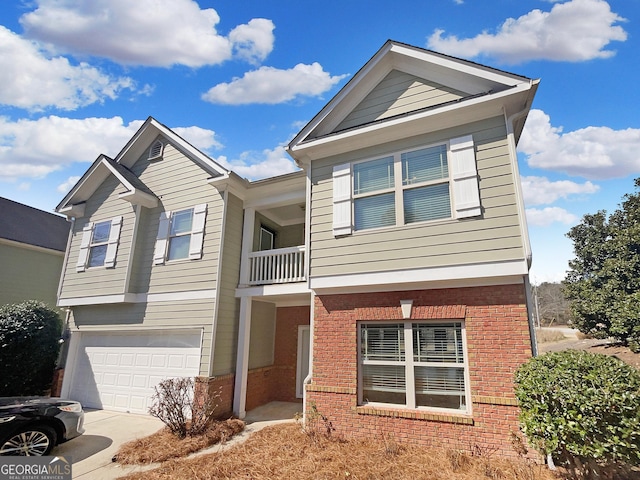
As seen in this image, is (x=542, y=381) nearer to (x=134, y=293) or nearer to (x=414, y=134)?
(x=414, y=134)

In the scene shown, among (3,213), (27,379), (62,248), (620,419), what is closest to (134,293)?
(27,379)

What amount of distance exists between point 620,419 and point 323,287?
4991 millimetres

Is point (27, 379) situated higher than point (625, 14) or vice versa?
point (625, 14)

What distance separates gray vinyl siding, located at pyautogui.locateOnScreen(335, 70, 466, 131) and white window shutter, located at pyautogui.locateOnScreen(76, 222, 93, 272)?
32.4ft

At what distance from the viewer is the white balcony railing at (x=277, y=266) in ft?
30.0

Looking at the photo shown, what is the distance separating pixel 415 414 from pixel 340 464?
1650 millimetres

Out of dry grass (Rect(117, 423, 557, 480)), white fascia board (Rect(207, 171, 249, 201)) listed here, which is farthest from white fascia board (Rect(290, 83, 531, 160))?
dry grass (Rect(117, 423, 557, 480))

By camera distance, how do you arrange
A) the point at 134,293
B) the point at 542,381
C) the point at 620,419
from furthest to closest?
1. the point at 134,293
2. the point at 542,381
3. the point at 620,419

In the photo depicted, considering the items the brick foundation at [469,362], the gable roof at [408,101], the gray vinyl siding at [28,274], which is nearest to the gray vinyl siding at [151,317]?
the brick foundation at [469,362]

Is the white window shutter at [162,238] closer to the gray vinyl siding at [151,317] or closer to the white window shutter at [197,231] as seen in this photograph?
the white window shutter at [197,231]

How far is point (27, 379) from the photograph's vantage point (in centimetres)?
1034

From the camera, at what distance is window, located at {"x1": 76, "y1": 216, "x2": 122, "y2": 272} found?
1082 cm

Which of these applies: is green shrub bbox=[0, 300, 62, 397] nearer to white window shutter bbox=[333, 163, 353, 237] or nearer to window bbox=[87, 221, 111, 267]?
window bbox=[87, 221, 111, 267]

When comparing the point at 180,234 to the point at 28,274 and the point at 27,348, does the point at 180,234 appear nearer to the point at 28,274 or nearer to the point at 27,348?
the point at 27,348
